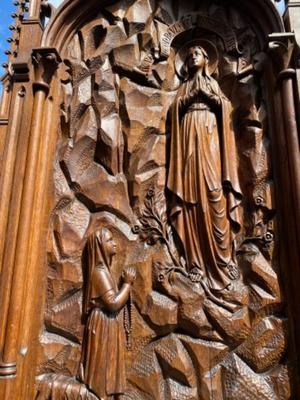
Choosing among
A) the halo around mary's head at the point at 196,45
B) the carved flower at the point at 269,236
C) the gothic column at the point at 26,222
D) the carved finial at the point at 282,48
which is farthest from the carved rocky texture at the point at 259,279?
the halo around mary's head at the point at 196,45

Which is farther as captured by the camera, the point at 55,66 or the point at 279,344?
the point at 55,66

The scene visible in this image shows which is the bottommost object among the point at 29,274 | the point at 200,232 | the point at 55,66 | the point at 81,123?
the point at 29,274

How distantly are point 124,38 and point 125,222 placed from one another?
2.30 meters

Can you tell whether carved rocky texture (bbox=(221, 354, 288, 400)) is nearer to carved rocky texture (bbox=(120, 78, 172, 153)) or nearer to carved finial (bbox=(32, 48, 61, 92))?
carved rocky texture (bbox=(120, 78, 172, 153))

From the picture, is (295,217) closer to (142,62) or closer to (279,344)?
(279,344)

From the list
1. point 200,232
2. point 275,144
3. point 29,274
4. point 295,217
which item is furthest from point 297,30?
point 29,274

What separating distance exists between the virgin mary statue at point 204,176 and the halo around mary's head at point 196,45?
0.62 ft

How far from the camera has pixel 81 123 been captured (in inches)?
160

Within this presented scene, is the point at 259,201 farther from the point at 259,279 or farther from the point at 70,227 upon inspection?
the point at 70,227

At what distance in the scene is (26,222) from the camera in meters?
3.48

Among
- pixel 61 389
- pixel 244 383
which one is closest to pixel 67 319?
pixel 61 389

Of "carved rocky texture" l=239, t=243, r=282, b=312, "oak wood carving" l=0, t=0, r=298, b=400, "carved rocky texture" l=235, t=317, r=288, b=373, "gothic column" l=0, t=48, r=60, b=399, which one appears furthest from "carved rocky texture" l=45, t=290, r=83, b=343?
"carved rocky texture" l=239, t=243, r=282, b=312

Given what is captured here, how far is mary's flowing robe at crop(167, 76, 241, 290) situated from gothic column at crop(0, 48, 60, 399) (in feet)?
4.64

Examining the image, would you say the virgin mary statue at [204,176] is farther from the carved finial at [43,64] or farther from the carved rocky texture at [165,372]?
the carved finial at [43,64]
